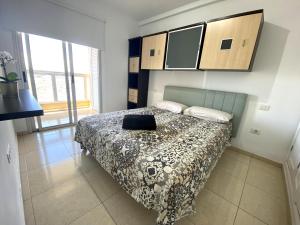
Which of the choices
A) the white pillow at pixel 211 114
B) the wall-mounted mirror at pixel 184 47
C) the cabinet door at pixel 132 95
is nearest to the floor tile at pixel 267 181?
the white pillow at pixel 211 114

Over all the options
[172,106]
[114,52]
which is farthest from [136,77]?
[172,106]

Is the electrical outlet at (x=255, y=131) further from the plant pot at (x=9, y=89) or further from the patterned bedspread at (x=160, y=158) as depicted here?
the plant pot at (x=9, y=89)

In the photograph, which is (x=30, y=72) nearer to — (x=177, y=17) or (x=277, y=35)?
(x=177, y=17)

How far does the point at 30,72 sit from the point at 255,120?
166 inches

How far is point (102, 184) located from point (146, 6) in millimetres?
3482

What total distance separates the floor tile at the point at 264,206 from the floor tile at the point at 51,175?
6.79 feet

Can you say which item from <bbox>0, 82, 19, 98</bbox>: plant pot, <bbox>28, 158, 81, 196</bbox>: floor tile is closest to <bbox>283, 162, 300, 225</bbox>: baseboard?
<bbox>28, 158, 81, 196</bbox>: floor tile

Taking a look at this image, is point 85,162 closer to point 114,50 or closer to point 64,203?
point 64,203

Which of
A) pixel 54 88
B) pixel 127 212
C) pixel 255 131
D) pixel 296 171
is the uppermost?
pixel 54 88

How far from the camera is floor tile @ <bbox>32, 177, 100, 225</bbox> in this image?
1.28 m

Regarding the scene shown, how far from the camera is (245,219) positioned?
1.39 metres

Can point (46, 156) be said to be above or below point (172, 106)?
below

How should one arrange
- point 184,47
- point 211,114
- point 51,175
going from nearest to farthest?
point 51,175 → point 211,114 → point 184,47

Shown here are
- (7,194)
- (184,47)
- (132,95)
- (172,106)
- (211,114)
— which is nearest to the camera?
(7,194)
